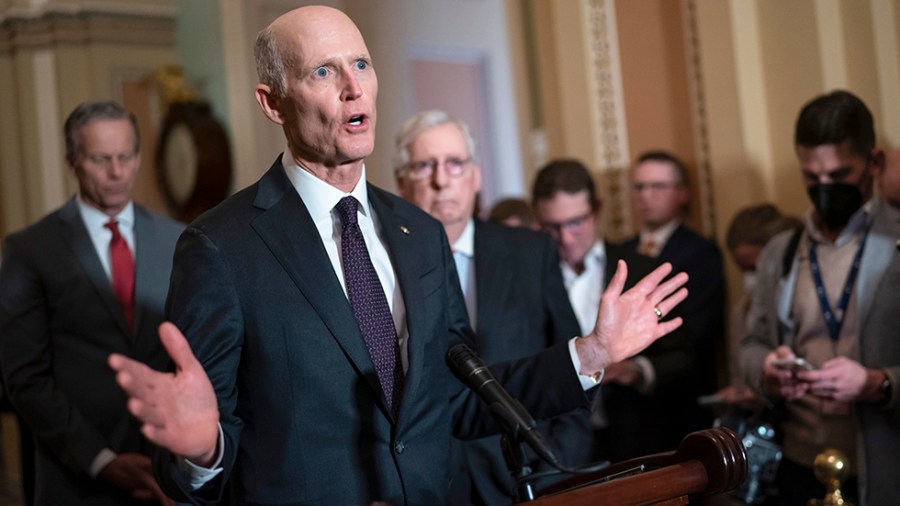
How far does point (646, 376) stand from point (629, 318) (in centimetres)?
177

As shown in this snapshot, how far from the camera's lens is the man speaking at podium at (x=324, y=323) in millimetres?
1898

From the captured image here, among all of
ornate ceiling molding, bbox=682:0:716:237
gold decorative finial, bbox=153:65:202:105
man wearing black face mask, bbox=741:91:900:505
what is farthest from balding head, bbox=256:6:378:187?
gold decorative finial, bbox=153:65:202:105

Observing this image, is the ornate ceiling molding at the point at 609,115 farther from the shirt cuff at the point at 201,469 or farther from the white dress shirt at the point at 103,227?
the shirt cuff at the point at 201,469

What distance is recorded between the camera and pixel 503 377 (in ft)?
7.34

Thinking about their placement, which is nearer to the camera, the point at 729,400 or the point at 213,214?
the point at 213,214

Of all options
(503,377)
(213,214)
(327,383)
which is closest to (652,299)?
(503,377)

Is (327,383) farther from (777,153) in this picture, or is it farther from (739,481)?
(777,153)

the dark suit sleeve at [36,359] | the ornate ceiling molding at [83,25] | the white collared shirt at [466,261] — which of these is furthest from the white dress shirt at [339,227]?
the ornate ceiling molding at [83,25]

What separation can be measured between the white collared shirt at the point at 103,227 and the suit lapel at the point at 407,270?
1265 mm

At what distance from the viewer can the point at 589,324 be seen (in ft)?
13.0

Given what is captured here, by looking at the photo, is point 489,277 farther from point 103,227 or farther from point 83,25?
point 83,25

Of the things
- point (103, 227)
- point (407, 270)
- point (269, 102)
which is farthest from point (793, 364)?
point (103, 227)

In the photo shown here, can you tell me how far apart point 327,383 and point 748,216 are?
2.41 meters

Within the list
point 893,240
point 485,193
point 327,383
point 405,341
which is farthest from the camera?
point 485,193
